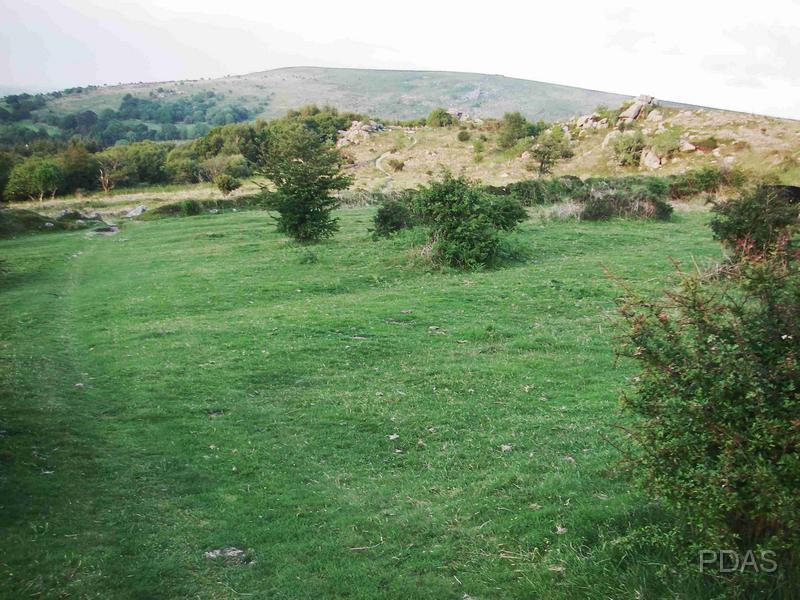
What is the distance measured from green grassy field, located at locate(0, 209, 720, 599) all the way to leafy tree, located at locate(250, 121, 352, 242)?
1059 centimetres

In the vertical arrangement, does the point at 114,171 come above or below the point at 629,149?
below

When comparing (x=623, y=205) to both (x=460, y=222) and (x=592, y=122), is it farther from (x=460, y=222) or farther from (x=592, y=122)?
(x=592, y=122)

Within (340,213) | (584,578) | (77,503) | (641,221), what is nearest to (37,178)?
→ (340,213)

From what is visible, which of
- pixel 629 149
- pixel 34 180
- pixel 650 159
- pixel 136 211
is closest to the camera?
pixel 136 211

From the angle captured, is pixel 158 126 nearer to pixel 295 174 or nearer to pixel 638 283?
pixel 295 174

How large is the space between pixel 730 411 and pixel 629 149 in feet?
224

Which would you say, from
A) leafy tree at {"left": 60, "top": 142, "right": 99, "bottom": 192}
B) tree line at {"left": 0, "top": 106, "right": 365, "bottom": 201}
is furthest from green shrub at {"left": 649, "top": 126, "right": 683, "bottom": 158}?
leafy tree at {"left": 60, "top": 142, "right": 99, "bottom": 192}

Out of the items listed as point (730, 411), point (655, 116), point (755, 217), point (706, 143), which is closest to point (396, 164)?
point (655, 116)

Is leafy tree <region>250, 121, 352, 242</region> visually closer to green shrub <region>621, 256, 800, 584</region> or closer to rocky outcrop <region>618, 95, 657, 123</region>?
green shrub <region>621, 256, 800, 584</region>

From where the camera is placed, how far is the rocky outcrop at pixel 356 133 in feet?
305

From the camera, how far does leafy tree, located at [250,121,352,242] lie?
95.6 feet

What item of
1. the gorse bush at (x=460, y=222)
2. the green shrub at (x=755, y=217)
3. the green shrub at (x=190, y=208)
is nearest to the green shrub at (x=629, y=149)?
the green shrub at (x=755, y=217)

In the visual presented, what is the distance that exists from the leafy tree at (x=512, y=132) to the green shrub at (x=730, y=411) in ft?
251

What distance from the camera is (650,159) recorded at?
62344 mm
